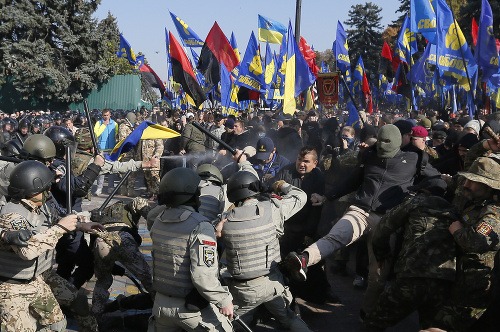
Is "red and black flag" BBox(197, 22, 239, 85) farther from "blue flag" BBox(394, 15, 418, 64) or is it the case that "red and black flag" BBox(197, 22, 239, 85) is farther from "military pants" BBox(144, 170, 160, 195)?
"blue flag" BBox(394, 15, 418, 64)

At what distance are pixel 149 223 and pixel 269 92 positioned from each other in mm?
14522

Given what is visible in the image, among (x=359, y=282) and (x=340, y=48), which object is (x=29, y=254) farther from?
(x=340, y=48)

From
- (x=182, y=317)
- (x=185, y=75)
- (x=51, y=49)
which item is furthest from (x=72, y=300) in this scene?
(x=51, y=49)

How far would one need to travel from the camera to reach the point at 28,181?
4.66m

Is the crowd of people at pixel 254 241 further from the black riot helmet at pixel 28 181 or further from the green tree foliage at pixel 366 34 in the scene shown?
the green tree foliage at pixel 366 34

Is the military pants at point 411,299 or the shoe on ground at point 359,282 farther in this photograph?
the shoe on ground at point 359,282

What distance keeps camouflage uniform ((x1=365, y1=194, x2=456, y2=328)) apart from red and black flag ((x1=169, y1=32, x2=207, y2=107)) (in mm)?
7798

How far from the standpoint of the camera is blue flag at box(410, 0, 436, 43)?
43.2 feet

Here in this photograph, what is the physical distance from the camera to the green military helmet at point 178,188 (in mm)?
4445

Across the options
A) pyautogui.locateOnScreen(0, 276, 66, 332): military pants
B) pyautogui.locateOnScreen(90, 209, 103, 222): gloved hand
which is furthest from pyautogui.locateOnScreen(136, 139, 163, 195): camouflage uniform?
pyautogui.locateOnScreen(0, 276, 66, 332): military pants

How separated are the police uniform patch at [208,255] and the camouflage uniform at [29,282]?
1073 mm

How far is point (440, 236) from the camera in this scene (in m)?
5.03

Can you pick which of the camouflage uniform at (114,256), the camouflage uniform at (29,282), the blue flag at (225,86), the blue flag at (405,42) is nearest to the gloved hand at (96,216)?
the camouflage uniform at (114,256)

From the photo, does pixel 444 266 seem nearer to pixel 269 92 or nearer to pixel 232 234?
pixel 232 234
